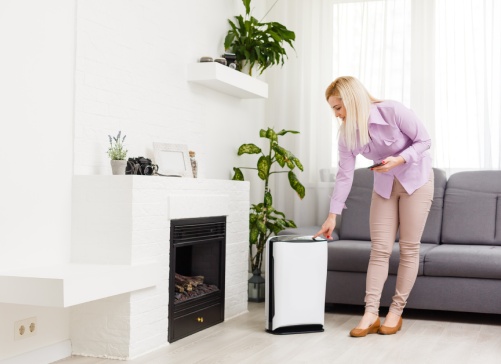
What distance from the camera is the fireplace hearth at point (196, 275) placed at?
3.63 meters

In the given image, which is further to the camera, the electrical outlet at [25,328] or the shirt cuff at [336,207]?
the shirt cuff at [336,207]

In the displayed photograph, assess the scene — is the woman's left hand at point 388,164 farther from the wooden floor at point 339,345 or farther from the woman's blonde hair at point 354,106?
the wooden floor at point 339,345

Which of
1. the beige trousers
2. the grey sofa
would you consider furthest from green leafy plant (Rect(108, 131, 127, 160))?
the grey sofa

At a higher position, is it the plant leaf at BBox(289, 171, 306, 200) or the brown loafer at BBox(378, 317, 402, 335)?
the plant leaf at BBox(289, 171, 306, 200)

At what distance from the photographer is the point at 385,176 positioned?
3801 mm

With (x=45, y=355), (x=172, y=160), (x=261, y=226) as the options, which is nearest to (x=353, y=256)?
(x=261, y=226)

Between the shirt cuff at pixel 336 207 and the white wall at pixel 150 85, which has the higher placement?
the white wall at pixel 150 85

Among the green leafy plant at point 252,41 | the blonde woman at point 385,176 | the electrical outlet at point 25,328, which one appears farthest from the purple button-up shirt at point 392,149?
the electrical outlet at point 25,328

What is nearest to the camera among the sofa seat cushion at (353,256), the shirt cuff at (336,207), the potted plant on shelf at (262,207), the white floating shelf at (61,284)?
the white floating shelf at (61,284)

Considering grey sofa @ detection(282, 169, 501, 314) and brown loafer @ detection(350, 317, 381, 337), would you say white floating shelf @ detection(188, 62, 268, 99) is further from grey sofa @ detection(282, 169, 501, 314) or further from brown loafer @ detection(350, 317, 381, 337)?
brown loafer @ detection(350, 317, 381, 337)

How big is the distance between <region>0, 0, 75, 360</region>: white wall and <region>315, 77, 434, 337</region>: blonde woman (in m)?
1.37

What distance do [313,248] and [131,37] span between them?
1.48 metres

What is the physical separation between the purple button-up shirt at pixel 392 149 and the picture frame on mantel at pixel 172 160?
86 cm

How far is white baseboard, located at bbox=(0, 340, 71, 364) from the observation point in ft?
9.69
